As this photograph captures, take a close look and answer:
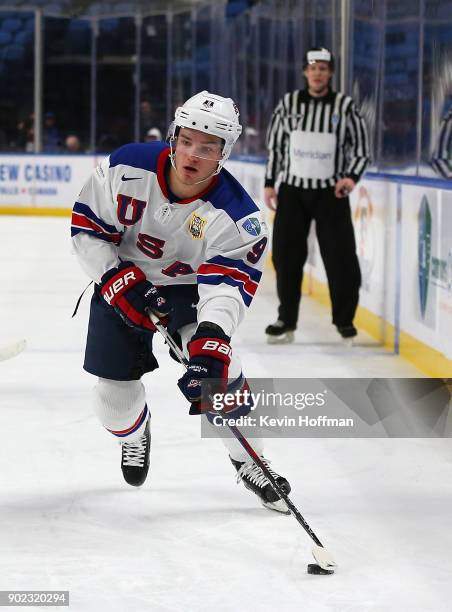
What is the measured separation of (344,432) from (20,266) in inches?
176

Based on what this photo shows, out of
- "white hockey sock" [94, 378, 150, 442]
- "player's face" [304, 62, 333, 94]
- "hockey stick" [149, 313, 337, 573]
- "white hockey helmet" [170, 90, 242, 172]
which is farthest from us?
"player's face" [304, 62, 333, 94]

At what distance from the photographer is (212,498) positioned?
114 inches

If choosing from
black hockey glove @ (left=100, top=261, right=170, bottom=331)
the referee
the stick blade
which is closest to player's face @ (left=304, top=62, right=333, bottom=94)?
the referee

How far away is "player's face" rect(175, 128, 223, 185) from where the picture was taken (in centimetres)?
252

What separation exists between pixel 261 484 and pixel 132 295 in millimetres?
522

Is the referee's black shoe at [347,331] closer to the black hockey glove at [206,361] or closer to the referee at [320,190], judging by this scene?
the referee at [320,190]

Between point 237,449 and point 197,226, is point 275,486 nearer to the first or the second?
point 237,449

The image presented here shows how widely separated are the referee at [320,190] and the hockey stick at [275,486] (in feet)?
7.95

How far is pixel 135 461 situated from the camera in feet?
9.64

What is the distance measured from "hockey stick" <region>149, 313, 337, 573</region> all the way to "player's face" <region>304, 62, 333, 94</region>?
8.37 ft

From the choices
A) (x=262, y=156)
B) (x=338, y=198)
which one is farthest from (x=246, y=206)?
(x=262, y=156)

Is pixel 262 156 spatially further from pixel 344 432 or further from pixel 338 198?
pixel 344 432

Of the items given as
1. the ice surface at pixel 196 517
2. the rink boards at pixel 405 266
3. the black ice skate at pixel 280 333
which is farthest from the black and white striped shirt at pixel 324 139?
the ice surface at pixel 196 517

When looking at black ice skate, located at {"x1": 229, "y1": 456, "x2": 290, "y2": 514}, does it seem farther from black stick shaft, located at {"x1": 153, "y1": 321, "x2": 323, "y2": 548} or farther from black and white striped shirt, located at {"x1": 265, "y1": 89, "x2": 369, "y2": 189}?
black and white striped shirt, located at {"x1": 265, "y1": 89, "x2": 369, "y2": 189}
